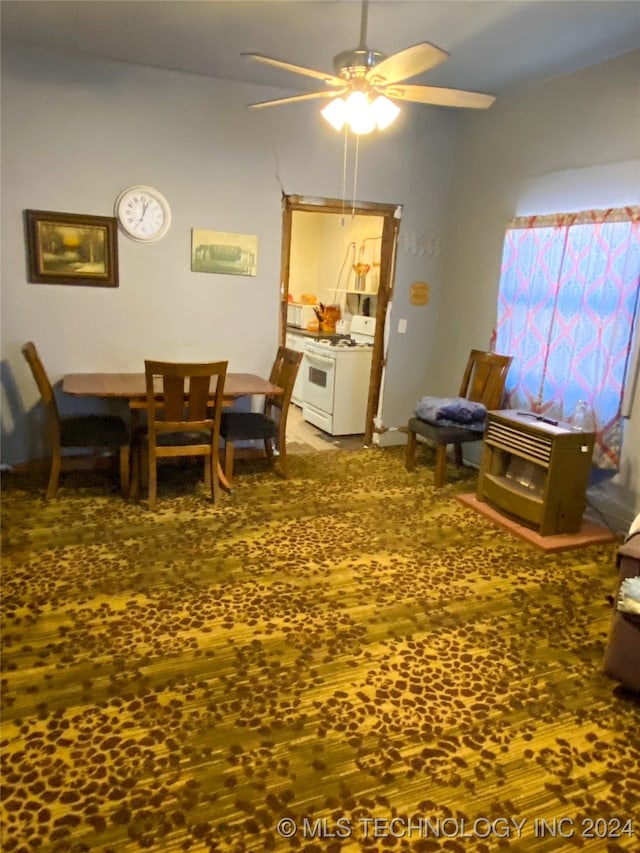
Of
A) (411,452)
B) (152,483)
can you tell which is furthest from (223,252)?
(411,452)

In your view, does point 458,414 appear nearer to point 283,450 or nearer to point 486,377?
point 486,377

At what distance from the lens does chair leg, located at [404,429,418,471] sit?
188 inches

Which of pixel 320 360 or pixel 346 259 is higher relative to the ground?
pixel 346 259

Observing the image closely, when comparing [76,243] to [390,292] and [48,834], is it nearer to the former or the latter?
[390,292]

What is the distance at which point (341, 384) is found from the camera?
18.5 feet

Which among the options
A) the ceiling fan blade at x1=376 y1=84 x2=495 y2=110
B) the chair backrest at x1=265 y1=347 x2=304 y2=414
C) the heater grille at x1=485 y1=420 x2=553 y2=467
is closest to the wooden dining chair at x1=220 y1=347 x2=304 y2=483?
the chair backrest at x1=265 y1=347 x2=304 y2=414

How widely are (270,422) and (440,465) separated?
1.30 metres

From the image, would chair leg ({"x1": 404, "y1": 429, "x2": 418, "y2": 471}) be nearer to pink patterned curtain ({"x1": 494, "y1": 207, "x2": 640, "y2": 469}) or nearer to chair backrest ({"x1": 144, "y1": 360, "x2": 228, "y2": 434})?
pink patterned curtain ({"x1": 494, "y1": 207, "x2": 640, "y2": 469})

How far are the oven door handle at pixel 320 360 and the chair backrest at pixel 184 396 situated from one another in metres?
1.93

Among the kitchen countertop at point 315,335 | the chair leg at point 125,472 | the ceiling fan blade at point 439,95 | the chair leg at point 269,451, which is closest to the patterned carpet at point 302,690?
the chair leg at point 125,472

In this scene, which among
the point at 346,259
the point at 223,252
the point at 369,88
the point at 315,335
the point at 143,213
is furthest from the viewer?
the point at 346,259

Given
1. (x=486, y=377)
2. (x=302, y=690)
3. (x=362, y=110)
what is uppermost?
(x=362, y=110)

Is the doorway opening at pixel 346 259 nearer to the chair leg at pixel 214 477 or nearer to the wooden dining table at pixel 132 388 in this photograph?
the wooden dining table at pixel 132 388

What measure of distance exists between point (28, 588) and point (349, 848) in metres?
1.93
